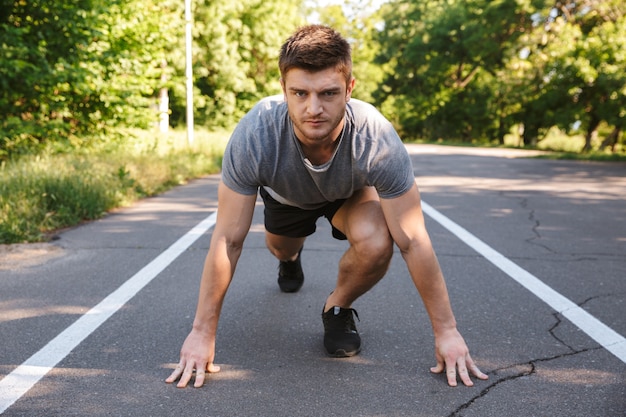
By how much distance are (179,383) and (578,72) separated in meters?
26.0

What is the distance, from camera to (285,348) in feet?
11.2

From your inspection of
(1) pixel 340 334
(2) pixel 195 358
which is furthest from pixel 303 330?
(2) pixel 195 358

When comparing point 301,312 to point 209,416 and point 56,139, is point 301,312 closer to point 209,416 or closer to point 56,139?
point 209,416

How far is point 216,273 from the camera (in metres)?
2.99

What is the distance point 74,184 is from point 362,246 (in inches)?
226

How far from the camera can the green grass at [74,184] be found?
6668 mm

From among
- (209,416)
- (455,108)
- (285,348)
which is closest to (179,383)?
(209,416)

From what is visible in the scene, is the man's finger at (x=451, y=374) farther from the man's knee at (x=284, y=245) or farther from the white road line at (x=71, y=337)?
the white road line at (x=71, y=337)

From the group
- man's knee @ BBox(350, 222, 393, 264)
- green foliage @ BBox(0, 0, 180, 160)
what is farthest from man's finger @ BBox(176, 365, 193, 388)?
green foliage @ BBox(0, 0, 180, 160)

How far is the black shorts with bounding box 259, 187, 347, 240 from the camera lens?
12.1 feet

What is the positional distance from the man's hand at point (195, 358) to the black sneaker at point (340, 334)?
0.66 meters

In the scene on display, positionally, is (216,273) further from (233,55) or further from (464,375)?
(233,55)

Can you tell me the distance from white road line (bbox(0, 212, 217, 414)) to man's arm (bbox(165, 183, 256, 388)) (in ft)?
2.23

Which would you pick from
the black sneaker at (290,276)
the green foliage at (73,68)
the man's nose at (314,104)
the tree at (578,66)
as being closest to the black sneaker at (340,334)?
the black sneaker at (290,276)
